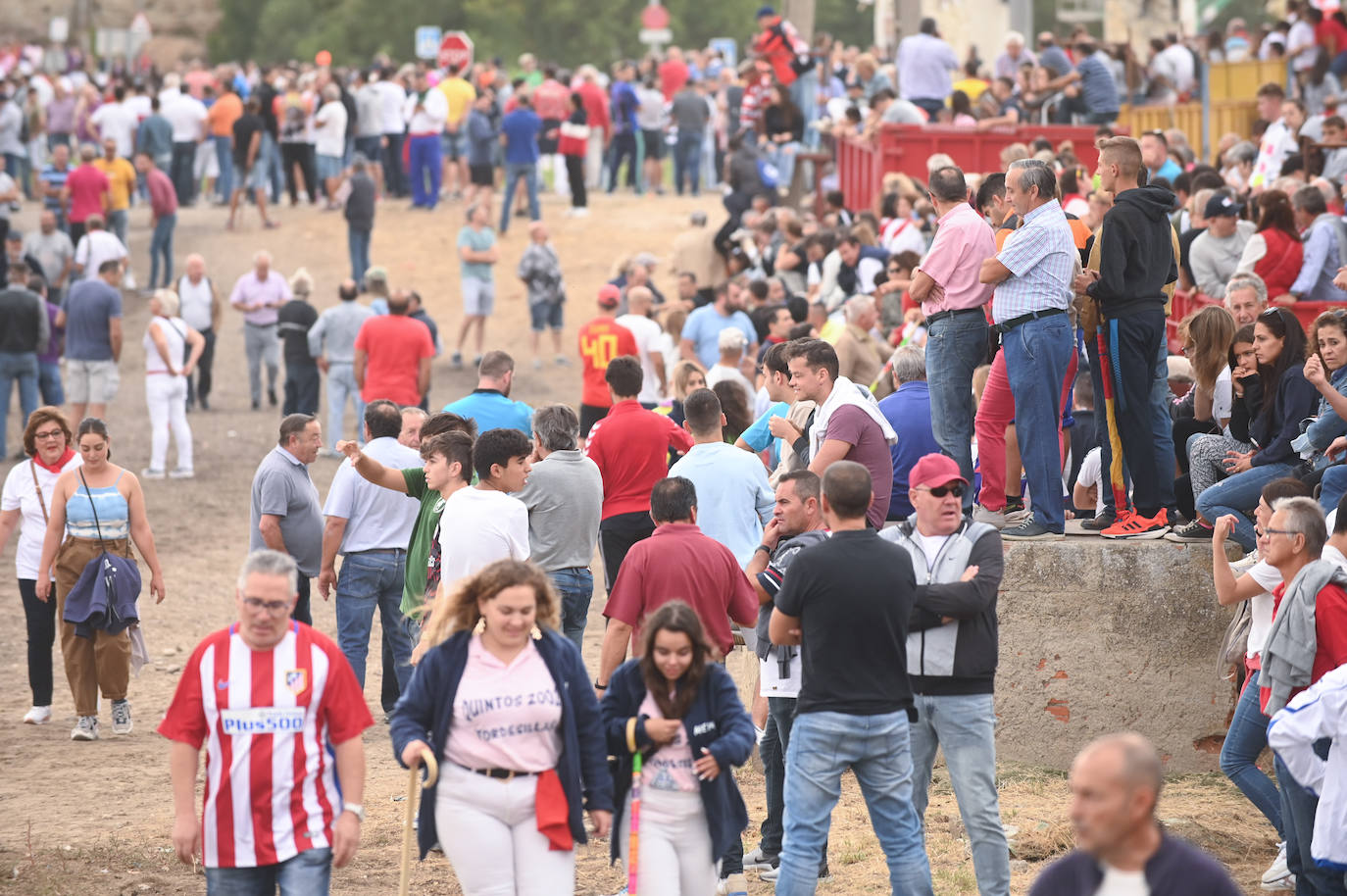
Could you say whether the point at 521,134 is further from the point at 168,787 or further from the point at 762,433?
the point at 168,787

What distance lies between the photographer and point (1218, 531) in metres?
6.68

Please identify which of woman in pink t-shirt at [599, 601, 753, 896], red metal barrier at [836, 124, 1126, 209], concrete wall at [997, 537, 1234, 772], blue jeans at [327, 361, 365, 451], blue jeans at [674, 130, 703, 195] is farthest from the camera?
blue jeans at [674, 130, 703, 195]

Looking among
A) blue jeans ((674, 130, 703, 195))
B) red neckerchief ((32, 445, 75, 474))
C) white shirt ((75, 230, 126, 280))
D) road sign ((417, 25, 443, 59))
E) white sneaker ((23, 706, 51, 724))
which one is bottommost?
white sneaker ((23, 706, 51, 724))

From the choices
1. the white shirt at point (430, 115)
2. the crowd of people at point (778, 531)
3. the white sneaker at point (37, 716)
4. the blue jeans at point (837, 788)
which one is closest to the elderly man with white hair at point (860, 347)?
the crowd of people at point (778, 531)

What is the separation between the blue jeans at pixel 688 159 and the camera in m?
27.3

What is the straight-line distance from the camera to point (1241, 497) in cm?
790

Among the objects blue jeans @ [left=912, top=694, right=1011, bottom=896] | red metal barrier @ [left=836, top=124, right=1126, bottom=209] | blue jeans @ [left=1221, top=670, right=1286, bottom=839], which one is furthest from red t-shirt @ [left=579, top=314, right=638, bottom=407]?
blue jeans @ [left=912, top=694, right=1011, bottom=896]

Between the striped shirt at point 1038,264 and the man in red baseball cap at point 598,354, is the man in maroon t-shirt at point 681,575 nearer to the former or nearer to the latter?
the striped shirt at point 1038,264

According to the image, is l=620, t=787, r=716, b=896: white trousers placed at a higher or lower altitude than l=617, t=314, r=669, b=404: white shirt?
lower

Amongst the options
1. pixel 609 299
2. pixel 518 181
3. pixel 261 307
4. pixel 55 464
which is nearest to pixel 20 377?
pixel 261 307

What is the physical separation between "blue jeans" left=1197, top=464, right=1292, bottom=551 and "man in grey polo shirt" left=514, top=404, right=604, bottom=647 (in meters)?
3.05

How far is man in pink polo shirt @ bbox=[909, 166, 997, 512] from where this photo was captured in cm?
801

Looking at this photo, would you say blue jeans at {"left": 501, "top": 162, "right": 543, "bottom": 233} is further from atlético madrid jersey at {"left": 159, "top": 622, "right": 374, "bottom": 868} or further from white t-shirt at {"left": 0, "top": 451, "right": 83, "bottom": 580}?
atlético madrid jersey at {"left": 159, "top": 622, "right": 374, "bottom": 868}

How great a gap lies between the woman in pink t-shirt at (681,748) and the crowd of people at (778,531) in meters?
0.01
